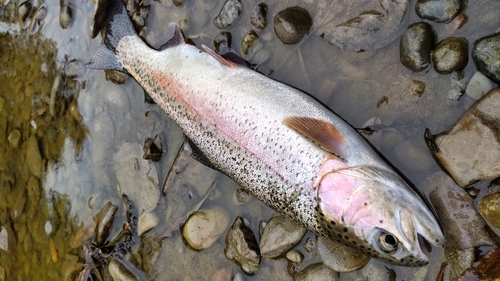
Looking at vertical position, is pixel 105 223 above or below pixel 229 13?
below

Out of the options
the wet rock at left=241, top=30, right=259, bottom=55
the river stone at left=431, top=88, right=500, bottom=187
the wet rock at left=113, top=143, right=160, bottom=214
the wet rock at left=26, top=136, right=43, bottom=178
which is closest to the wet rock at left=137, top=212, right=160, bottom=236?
the wet rock at left=113, top=143, right=160, bottom=214

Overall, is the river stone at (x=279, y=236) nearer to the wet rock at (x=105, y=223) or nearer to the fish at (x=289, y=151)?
the fish at (x=289, y=151)

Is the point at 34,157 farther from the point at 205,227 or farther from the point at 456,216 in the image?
the point at 456,216

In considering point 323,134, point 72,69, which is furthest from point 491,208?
point 72,69

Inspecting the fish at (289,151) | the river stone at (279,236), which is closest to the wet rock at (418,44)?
the fish at (289,151)

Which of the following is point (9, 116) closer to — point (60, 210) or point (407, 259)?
point (60, 210)
